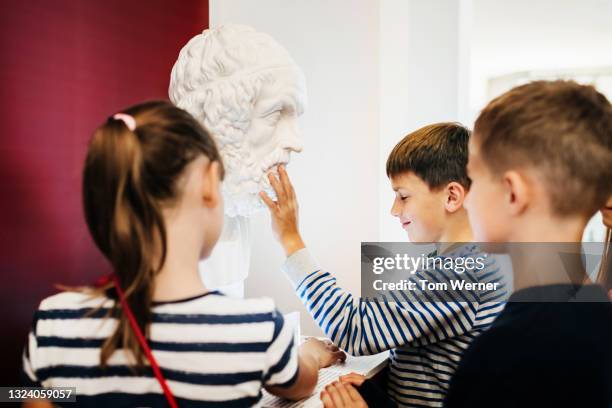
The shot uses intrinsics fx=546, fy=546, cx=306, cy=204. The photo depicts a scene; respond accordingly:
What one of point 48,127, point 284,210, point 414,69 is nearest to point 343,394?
point 284,210

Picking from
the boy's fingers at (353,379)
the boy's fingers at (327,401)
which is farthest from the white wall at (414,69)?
the boy's fingers at (327,401)

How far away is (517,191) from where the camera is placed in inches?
32.6

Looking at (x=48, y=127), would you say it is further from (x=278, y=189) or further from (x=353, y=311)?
(x=353, y=311)

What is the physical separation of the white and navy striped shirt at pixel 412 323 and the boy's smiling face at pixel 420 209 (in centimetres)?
8

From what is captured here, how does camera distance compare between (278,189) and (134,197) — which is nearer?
(134,197)

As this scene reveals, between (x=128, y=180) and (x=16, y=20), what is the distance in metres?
0.58

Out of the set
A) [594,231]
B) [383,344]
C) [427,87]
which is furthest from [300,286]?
[594,231]

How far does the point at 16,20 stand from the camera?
1.08 m

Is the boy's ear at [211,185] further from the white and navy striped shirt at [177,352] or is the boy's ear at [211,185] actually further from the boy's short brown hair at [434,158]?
the boy's short brown hair at [434,158]

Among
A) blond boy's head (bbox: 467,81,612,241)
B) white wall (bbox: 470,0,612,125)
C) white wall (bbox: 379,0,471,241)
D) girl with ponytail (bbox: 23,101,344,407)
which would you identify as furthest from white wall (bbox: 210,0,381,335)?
white wall (bbox: 470,0,612,125)

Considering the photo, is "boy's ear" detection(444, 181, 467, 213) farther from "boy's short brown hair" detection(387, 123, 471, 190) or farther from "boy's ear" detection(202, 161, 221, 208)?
"boy's ear" detection(202, 161, 221, 208)

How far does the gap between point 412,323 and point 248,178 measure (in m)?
0.48

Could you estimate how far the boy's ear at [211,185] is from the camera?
2.62ft

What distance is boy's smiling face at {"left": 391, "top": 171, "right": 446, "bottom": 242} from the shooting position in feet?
4.25
